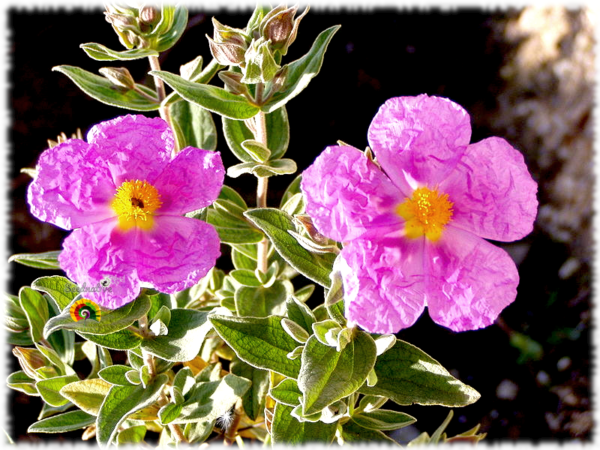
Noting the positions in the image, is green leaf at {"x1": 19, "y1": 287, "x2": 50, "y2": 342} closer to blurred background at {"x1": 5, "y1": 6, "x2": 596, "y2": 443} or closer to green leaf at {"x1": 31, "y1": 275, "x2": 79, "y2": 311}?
green leaf at {"x1": 31, "y1": 275, "x2": 79, "y2": 311}

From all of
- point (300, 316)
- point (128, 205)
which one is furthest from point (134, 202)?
point (300, 316)

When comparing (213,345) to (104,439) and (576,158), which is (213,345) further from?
(576,158)

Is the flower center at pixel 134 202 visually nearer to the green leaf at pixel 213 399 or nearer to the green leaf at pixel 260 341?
the green leaf at pixel 260 341

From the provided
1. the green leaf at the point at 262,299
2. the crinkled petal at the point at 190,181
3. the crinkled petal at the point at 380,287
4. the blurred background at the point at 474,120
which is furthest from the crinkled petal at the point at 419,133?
the blurred background at the point at 474,120

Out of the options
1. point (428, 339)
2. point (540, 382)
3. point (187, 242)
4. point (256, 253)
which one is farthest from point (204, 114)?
point (540, 382)

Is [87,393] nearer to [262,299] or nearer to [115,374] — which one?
[115,374]

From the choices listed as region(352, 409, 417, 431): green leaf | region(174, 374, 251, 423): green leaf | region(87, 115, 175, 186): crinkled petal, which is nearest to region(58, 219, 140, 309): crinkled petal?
region(87, 115, 175, 186): crinkled petal
